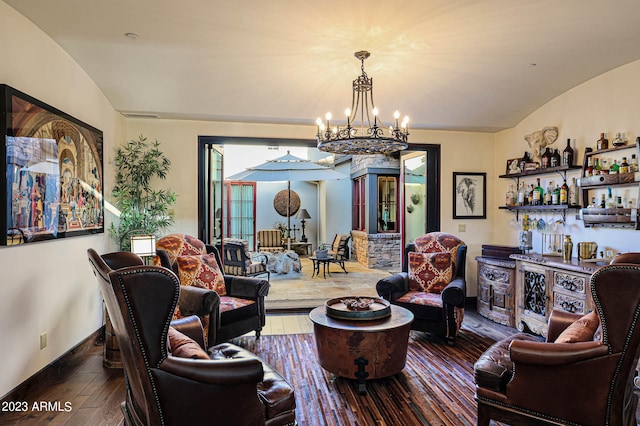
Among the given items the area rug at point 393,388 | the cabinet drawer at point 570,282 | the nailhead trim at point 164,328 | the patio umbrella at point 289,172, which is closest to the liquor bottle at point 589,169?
the cabinet drawer at point 570,282

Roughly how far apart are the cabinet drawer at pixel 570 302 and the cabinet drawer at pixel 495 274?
0.68 meters

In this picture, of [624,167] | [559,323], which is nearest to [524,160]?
[624,167]

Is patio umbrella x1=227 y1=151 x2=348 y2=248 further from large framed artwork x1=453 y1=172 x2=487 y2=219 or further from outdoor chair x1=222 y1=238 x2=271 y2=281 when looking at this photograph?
large framed artwork x1=453 y1=172 x2=487 y2=219

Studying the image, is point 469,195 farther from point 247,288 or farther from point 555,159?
point 247,288

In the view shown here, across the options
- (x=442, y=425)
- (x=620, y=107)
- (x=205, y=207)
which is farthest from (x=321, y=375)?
(x=620, y=107)

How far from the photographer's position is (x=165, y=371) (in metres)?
1.58

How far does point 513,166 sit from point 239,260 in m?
4.23

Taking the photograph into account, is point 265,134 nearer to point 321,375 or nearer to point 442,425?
point 321,375

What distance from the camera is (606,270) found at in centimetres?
187

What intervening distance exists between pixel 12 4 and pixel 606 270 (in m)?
4.00

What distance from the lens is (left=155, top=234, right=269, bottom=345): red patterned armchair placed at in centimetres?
374

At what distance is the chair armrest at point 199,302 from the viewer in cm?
340

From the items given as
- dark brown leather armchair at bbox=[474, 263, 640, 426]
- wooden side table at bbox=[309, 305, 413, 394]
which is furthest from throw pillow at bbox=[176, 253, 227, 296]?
dark brown leather armchair at bbox=[474, 263, 640, 426]

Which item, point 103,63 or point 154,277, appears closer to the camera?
point 154,277
